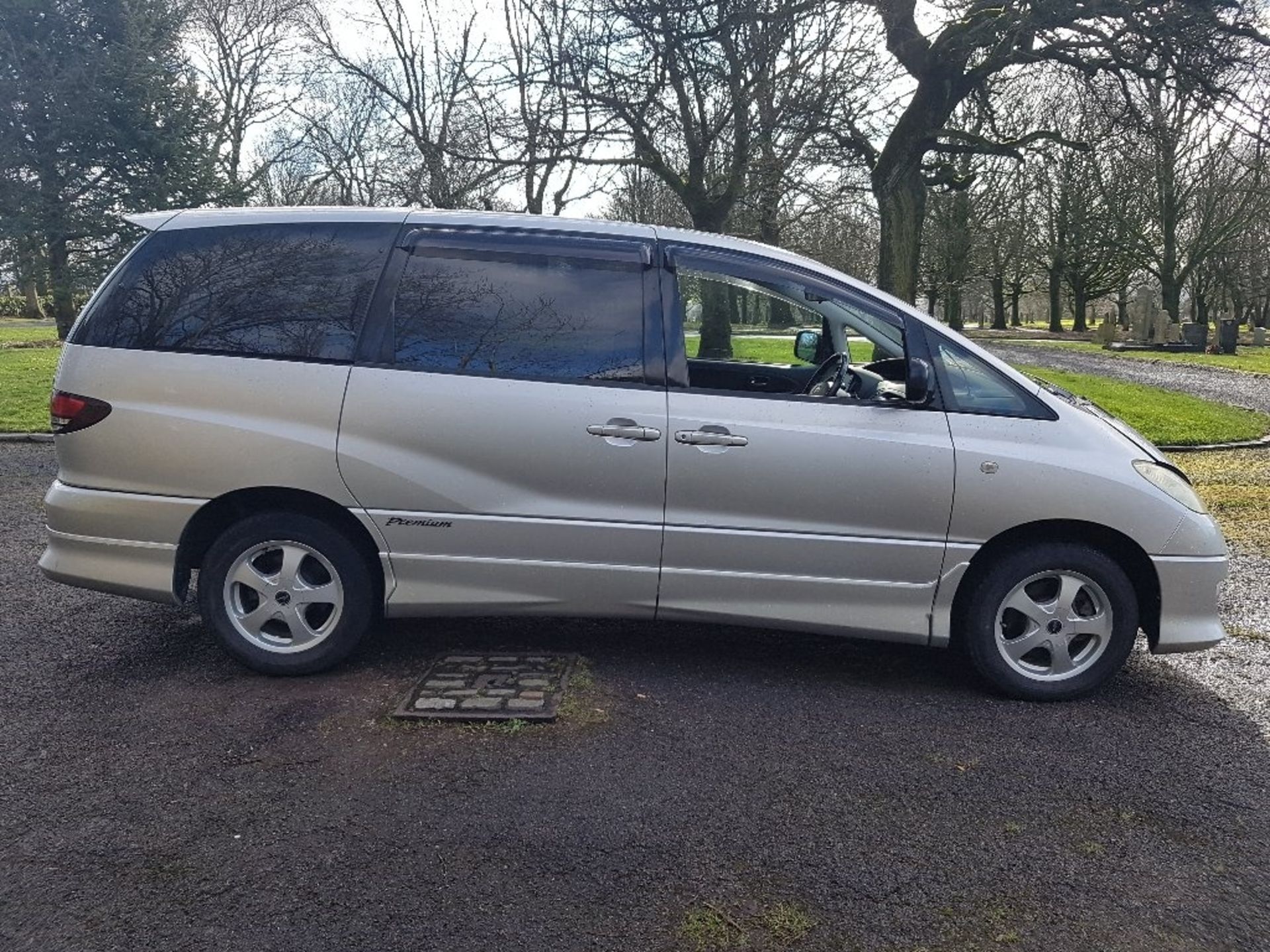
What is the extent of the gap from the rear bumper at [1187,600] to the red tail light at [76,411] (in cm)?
461

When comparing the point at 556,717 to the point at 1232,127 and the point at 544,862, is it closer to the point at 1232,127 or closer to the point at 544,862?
the point at 544,862

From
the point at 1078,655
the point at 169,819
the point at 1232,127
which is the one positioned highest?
the point at 1232,127

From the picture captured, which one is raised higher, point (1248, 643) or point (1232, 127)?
point (1232, 127)

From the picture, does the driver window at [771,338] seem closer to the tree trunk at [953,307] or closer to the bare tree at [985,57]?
the bare tree at [985,57]

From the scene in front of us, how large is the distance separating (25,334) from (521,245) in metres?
29.9

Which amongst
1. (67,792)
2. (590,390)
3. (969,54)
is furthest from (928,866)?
(969,54)

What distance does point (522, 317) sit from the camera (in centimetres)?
417

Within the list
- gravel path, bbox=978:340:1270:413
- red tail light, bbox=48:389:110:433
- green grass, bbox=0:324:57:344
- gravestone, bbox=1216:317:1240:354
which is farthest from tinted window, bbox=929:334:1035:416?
gravestone, bbox=1216:317:1240:354

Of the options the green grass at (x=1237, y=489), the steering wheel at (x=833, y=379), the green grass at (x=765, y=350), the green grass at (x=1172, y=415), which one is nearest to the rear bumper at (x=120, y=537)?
the green grass at (x=765, y=350)

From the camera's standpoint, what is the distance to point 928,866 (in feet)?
9.29

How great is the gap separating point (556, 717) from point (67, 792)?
171 cm

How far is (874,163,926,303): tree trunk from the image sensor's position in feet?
49.2

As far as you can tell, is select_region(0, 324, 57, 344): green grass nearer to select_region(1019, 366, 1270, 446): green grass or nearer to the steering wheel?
select_region(1019, 366, 1270, 446): green grass

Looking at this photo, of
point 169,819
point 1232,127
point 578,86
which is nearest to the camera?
point 169,819
